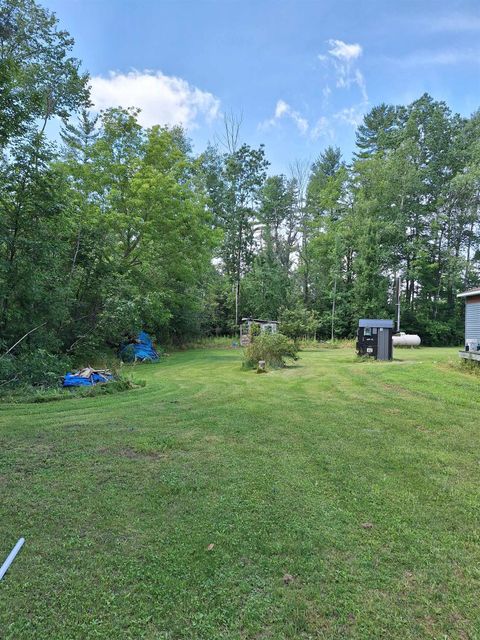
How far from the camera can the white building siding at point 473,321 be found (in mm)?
12312

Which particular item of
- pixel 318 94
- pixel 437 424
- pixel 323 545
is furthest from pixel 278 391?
pixel 318 94

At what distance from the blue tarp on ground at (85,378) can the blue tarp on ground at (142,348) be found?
496 cm

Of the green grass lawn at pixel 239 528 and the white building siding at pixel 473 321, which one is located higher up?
the white building siding at pixel 473 321

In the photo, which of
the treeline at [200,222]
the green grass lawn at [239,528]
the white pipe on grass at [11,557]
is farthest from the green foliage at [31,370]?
the white pipe on grass at [11,557]

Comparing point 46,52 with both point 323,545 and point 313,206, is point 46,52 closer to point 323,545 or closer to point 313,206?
point 323,545

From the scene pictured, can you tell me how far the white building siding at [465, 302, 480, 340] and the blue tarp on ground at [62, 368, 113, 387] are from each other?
1114cm

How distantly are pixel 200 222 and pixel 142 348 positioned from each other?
6.17m

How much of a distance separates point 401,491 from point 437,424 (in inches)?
83.3

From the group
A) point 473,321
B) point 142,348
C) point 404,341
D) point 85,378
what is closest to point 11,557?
point 85,378

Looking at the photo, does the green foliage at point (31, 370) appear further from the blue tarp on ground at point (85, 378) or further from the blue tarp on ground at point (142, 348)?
the blue tarp on ground at point (142, 348)

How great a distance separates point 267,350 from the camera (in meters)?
10.6

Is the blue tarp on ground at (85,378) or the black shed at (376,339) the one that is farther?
the black shed at (376,339)

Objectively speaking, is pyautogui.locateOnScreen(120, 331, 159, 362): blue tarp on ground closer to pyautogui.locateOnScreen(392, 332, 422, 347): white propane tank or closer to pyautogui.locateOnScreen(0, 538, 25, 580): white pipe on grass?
pyautogui.locateOnScreen(0, 538, 25, 580): white pipe on grass

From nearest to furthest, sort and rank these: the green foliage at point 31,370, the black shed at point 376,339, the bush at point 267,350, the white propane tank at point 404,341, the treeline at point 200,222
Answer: the green foliage at point 31,370 < the treeline at point 200,222 < the bush at point 267,350 < the black shed at point 376,339 < the white propane tank at point 404,341
